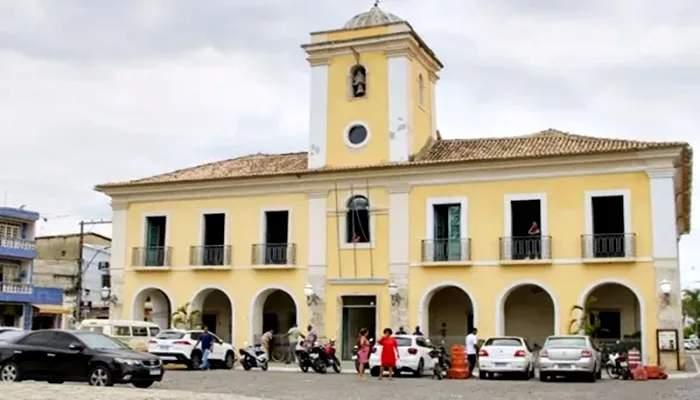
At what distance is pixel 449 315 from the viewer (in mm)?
31812

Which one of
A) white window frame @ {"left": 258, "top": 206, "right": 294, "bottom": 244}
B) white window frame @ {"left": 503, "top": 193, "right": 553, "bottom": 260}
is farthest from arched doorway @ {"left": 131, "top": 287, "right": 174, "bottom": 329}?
white window frame @ {"left": 503, "top": 193, "right": 553, "bottom": 260}

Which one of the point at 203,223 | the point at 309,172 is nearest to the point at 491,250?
the point at 309,172

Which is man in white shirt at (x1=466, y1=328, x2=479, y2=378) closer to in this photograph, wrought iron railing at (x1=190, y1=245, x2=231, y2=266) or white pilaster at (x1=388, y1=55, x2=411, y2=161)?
white pilaster at (x1=388, y1=55, x2=411, y2=161)

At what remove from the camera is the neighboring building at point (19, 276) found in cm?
4759

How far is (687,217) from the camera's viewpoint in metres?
39.2

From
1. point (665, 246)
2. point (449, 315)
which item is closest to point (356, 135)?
point (449, 315)

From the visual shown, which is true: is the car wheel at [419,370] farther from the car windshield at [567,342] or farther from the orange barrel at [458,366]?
the car windshield at [567,342]

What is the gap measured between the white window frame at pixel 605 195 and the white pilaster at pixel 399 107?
21.3ft

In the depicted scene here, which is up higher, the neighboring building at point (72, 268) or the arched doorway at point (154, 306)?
the neighboring building at point (72, 268)

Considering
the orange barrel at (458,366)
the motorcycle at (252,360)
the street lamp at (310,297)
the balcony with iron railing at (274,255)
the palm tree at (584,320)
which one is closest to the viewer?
the orange barrel at (458,366)

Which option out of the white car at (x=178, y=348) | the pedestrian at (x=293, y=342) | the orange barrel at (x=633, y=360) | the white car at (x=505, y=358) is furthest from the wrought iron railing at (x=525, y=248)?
the white car at (x=178, y=348)

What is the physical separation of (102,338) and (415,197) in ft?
47.2

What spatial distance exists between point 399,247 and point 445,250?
1.60 metres

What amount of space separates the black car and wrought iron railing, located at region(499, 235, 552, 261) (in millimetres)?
14005
